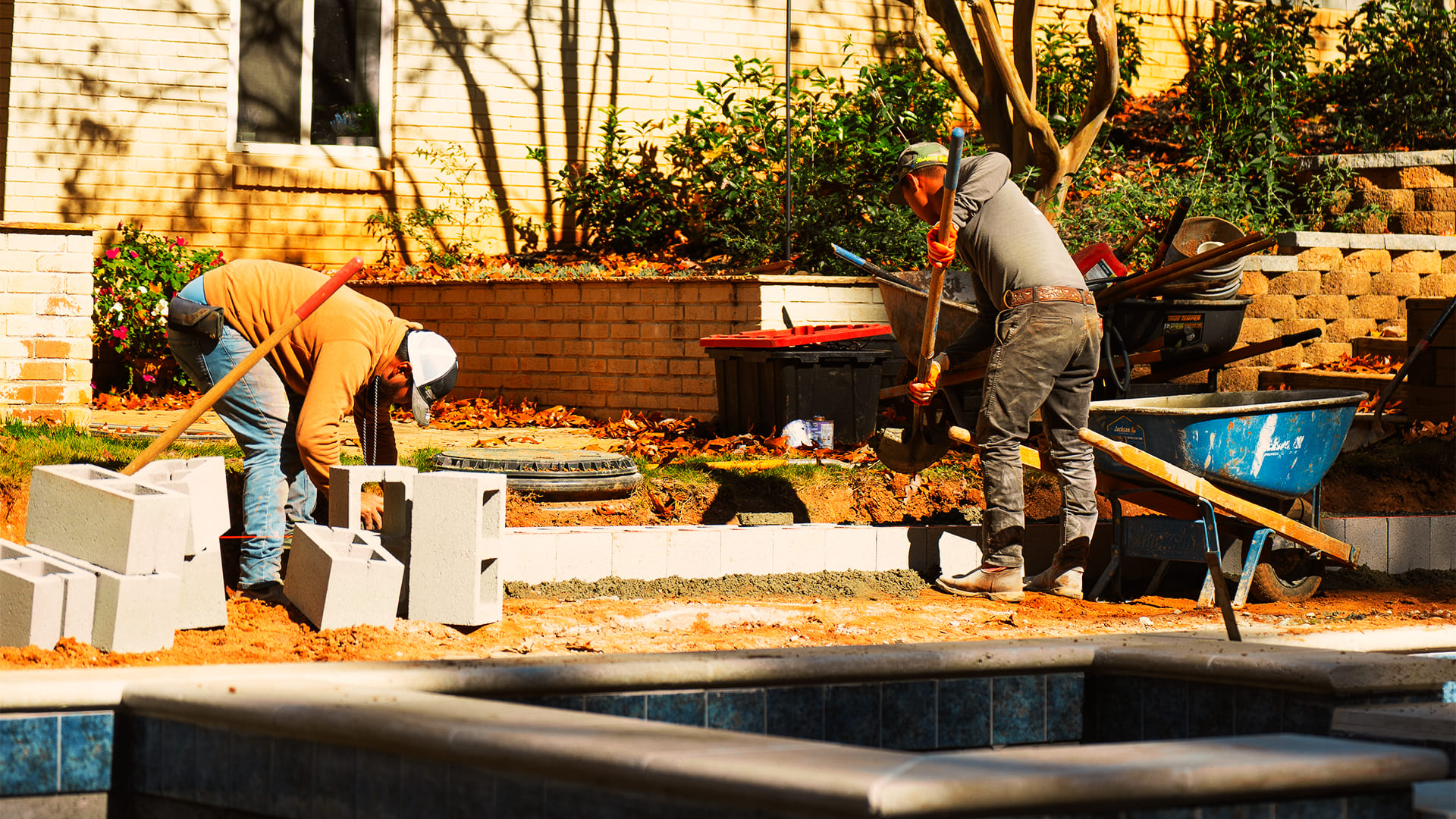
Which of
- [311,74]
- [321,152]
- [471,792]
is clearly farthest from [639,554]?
[311,74]

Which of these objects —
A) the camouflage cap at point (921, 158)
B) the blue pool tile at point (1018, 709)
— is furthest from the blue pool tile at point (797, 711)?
the camouflage cap at point (921, 158)

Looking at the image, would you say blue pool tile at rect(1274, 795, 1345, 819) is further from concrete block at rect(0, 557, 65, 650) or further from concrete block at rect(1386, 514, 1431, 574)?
concrete block at rect(1386, 514, 1431, 574)

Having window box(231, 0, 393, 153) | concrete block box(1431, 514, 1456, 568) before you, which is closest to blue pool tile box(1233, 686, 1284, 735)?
concrete block box(1431, 514, 1456, 568)

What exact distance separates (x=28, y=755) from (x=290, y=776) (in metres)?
0.66

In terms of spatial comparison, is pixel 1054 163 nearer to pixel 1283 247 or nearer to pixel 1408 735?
pixel 1283 247

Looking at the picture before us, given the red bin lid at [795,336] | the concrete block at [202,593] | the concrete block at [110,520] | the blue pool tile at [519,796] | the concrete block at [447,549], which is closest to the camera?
the blue pool tile at [519,796]

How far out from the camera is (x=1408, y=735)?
9.96ft

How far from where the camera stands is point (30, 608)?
172 inches

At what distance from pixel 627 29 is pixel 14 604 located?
9.82 metres

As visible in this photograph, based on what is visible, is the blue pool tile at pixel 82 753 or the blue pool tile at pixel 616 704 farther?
the blue pool tile at pixel 616 704

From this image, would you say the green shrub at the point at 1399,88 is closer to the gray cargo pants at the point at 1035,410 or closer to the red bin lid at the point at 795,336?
the red bin lid at the point at 795,336

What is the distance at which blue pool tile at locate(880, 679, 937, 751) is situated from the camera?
144 inches

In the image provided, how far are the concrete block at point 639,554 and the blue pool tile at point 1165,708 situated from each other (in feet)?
9.26

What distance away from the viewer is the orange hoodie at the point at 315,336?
5324 millimetres
